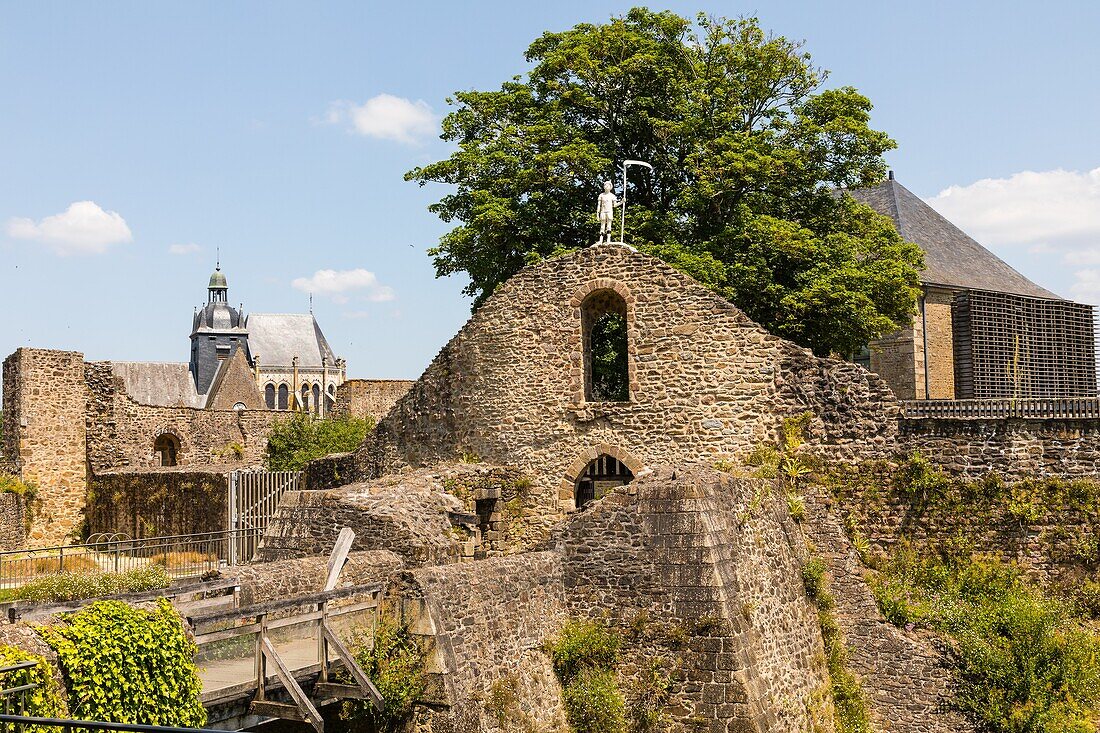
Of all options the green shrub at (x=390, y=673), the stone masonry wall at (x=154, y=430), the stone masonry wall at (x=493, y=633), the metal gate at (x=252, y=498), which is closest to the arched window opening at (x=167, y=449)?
the stone masonry wall at (x=154, y=430)

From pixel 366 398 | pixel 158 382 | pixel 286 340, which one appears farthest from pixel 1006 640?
pixel 286 340

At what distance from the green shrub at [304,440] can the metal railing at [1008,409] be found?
20.1 meters

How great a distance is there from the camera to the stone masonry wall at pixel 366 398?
124 ft

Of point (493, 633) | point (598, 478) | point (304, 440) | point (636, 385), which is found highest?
point (636, 385)

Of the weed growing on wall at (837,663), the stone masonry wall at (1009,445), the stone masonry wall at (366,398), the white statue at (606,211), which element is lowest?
the weed growing on wall at (837,663)

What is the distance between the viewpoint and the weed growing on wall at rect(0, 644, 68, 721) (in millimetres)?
7762

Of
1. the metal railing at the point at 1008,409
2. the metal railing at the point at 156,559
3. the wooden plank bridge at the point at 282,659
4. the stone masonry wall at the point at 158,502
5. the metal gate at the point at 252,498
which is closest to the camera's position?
the wooden plank bridge at the point at 282,659

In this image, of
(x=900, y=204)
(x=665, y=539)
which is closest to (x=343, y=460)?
(x=665, y=539)

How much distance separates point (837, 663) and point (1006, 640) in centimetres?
212

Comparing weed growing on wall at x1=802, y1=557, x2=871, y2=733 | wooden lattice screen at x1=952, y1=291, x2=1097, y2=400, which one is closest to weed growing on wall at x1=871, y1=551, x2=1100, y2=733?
weed growing on wall at x1=802, y1=557, x2=871, y2=733

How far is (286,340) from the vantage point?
340 feet

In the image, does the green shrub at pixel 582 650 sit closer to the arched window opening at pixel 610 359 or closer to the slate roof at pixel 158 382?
the arched window opening at pixel 610 359

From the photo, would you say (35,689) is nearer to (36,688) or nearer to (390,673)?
(36,688)

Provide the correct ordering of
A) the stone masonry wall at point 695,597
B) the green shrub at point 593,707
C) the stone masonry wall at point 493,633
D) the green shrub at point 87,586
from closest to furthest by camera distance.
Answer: the stone masonry wall at point 493,633 < the stone masonry wall at point 695,597 < the green shrub at point 593,707 < the green shrub at point 87,586
